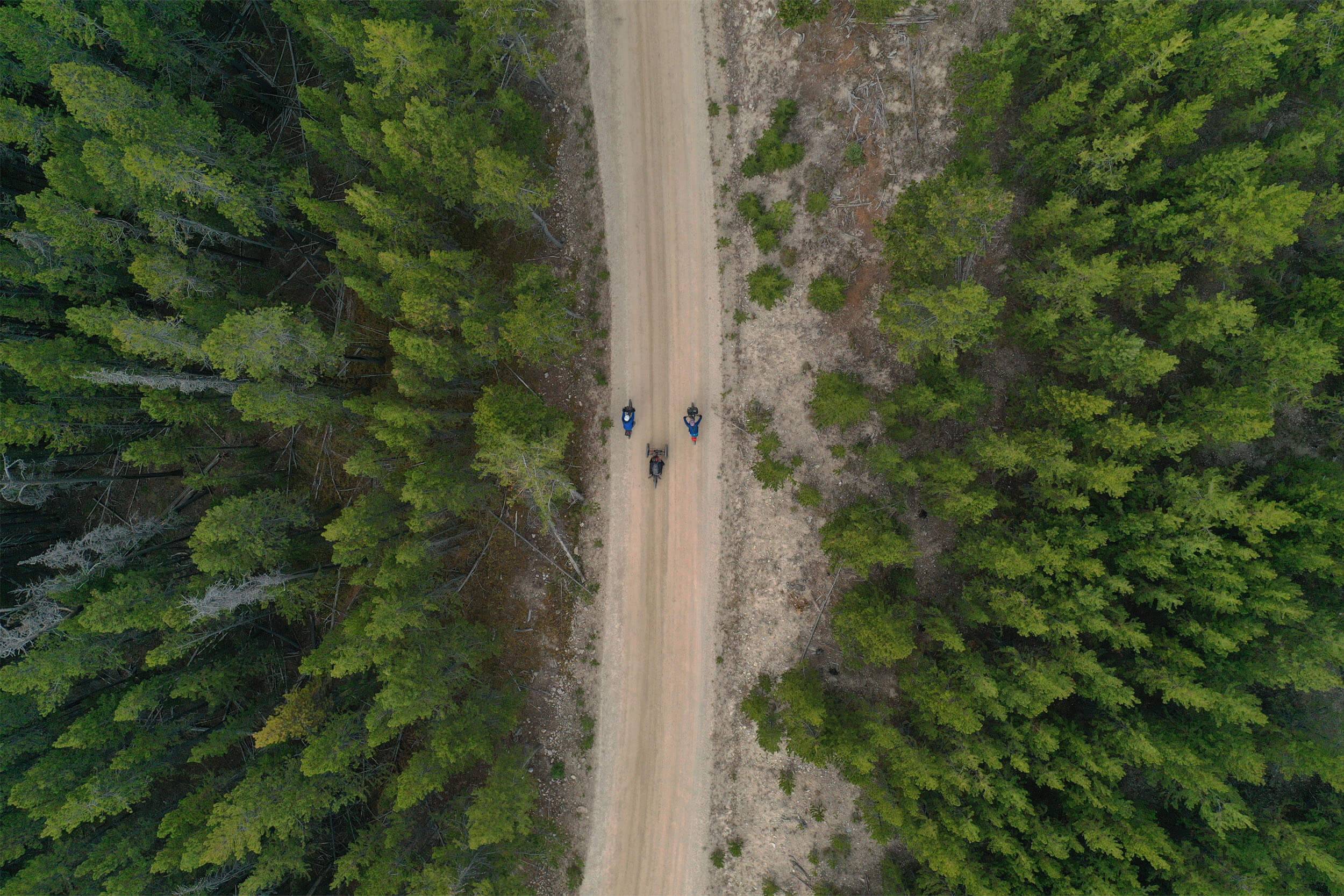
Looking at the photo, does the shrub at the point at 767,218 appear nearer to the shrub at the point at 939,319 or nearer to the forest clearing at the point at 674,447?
the forest clearing at the point at 674,447

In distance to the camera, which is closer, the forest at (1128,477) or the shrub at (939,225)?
the forest at (1128,477)

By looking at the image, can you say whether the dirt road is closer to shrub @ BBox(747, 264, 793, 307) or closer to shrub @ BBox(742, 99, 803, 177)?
shrub @ BBox(747, 264, 793, 307)

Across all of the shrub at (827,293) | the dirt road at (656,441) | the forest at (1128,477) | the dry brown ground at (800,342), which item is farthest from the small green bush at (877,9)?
the shrub at (827,293)

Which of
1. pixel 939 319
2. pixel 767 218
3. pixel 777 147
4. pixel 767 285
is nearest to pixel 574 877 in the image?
pixel 767 285

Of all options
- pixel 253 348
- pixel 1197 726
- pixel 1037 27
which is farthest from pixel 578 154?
pixel 1197 726

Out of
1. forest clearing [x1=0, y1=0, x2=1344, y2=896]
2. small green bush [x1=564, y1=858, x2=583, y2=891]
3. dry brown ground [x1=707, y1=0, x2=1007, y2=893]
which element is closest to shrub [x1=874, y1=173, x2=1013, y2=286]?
forest clearing [x1=0, y1=0, x2=1344, y2=896]

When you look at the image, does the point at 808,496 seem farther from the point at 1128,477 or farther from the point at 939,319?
the point at 1128,477
